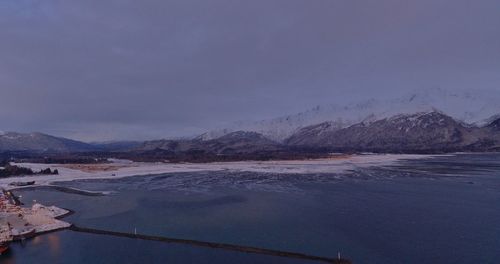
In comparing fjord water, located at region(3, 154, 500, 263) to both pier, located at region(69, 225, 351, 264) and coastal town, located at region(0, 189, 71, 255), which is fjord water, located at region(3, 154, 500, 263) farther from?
coastal town, located at region(0, 189, 71, 255)

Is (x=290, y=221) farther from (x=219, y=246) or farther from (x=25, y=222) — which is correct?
(x=25, y=222)

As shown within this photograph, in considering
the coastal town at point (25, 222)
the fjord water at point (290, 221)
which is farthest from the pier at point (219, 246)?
the coastal town at point (25, 222)

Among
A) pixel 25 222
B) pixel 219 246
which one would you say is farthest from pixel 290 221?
pixel 25 222

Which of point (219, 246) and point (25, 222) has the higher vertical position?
point (25, 222)

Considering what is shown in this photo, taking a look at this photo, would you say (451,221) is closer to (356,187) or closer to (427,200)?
(427,200)

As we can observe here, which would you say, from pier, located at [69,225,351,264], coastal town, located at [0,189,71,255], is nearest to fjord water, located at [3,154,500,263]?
pier, located at [69,225,351,264]

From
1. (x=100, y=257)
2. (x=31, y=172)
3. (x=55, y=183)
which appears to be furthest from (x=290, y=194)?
(x=31, y=172)

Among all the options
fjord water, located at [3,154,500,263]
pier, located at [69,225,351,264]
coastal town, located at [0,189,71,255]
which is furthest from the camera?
coastal town, located at [0,189,71,255]

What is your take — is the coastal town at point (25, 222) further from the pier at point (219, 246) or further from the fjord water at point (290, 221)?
the pier at point (219, 246)
